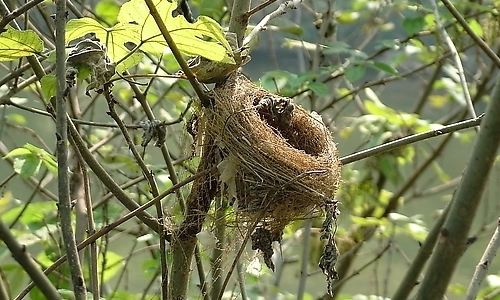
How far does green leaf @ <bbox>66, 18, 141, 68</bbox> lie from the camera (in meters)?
0.80

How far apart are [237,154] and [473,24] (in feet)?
3.76

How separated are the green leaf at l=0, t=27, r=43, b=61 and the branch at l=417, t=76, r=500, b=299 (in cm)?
45

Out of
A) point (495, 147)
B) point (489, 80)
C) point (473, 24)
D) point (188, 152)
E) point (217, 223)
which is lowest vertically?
point (495, 147)

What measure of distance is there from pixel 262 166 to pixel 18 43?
0.31 meters

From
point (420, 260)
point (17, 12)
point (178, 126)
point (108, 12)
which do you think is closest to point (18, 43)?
point (17, 12)

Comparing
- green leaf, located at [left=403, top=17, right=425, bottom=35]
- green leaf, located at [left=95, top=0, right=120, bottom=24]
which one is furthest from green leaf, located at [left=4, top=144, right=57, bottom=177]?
green leaf, located at [left=403, top=17, right=425, bottom=35]

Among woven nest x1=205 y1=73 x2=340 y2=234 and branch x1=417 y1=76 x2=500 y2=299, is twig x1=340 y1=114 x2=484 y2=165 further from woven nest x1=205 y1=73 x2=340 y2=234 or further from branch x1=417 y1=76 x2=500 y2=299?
branch x1=417 y1=76 x2=500 y2=299

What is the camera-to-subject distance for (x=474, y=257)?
14.7 feet

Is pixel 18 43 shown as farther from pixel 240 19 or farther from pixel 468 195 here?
pixel 468 195

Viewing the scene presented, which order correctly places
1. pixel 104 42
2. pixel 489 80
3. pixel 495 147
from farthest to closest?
pixel 489 80, pixel 104 42, pixel 495 147

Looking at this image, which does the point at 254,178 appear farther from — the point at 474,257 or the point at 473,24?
the point at 474,257

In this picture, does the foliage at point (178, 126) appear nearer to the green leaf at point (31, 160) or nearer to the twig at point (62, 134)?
the green leaf at point (31, 160)

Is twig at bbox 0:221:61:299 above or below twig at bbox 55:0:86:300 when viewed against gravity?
below

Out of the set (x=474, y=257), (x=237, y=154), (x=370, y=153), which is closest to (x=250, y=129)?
(x=237, y=154)
